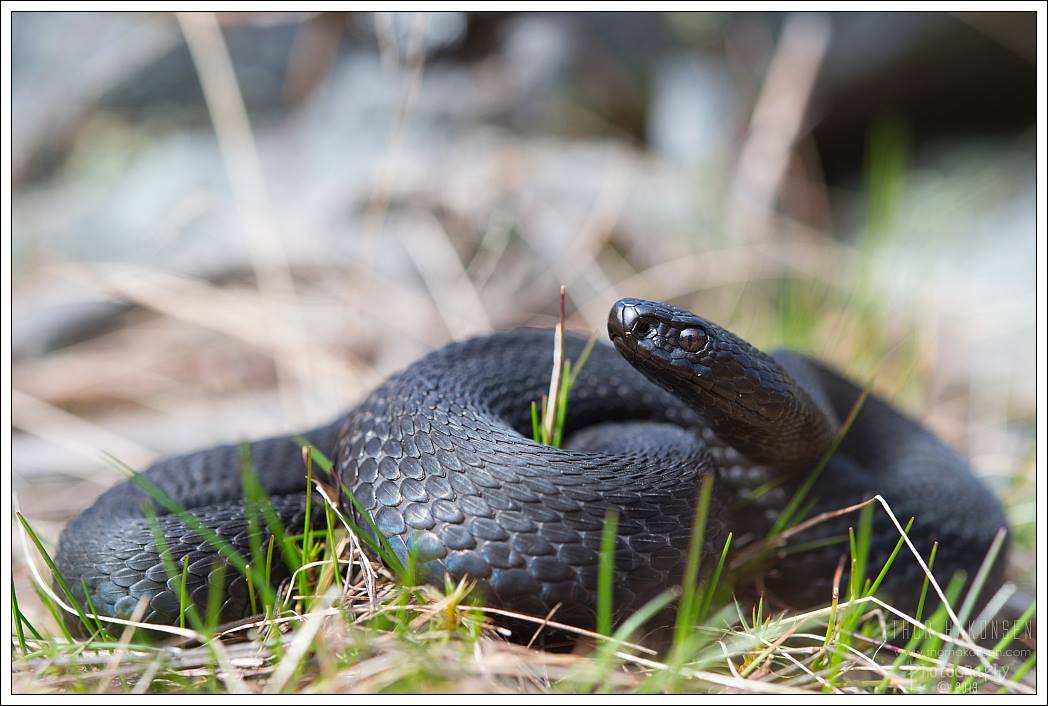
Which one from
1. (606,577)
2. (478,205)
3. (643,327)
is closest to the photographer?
(606,577)

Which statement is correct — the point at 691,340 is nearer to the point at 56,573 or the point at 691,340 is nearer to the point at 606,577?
the point at 606,577

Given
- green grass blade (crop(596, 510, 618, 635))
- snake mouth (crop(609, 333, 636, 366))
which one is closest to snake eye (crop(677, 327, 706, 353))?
snake mouth (crop(609, 333, 636, 366))

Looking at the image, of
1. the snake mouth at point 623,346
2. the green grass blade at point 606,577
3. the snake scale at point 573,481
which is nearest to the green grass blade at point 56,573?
the snake scale at point 573,481

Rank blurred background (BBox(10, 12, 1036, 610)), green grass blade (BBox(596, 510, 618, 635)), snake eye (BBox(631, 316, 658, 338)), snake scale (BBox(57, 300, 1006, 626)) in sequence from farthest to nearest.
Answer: blurred background (BBox(10, 12, 1036, 610)) < snake eye (BBox(631, 316, 658, 338)) < snake scale (BBox(57, 300, 1006, 626)) < green grass blade (BBox(596, 510, 618, 635))

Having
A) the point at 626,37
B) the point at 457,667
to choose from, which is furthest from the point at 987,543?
the point at 626,37

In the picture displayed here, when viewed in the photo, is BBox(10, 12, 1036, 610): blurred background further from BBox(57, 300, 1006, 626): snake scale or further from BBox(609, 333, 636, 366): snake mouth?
BBox(609, 333, 636, 366): snake mouth

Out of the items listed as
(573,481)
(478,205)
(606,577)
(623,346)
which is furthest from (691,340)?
(478,205)

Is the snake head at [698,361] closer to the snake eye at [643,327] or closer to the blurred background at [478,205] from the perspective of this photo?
the snake eye at [643,327]
